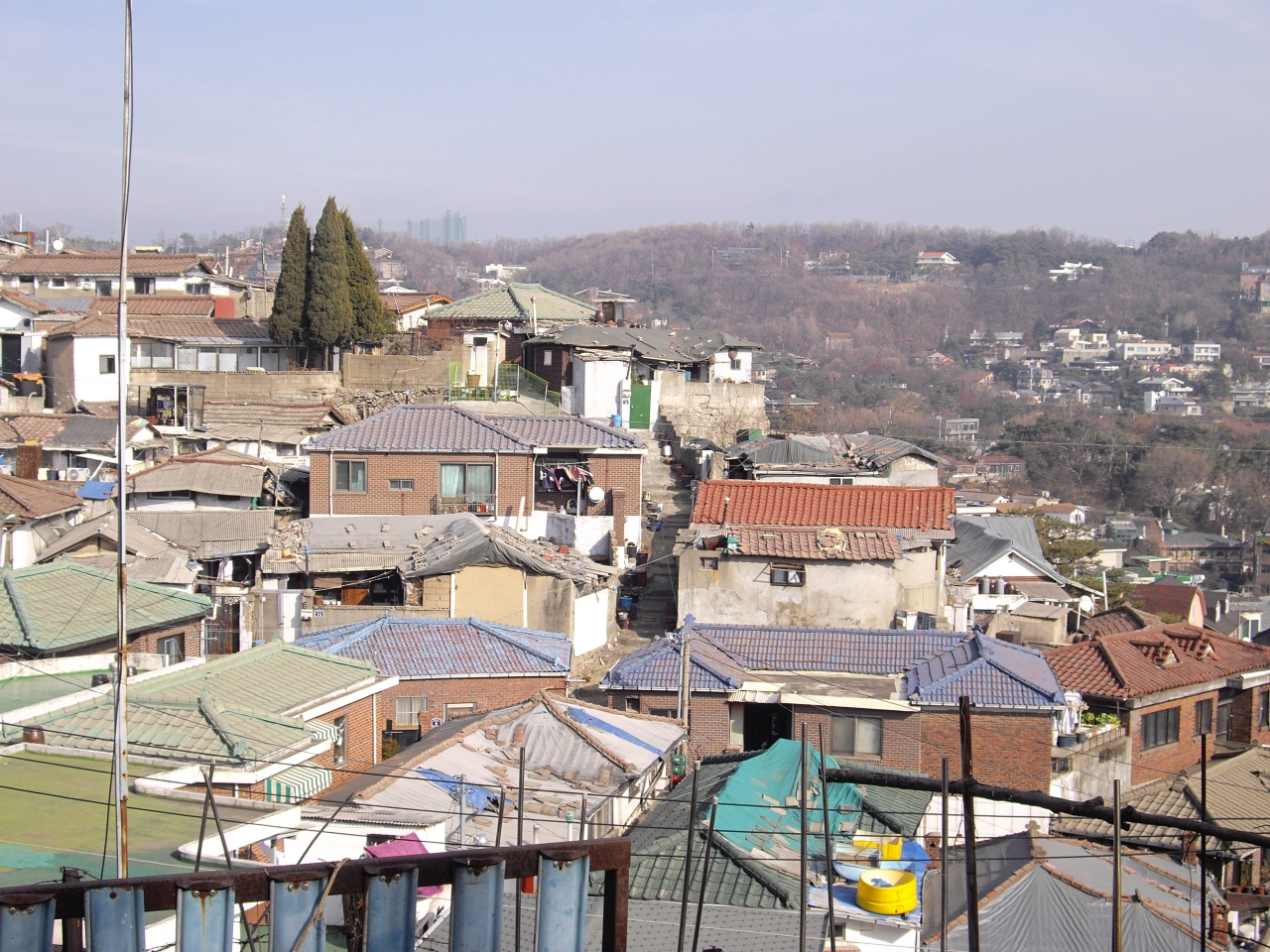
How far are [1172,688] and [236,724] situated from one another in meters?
12.8

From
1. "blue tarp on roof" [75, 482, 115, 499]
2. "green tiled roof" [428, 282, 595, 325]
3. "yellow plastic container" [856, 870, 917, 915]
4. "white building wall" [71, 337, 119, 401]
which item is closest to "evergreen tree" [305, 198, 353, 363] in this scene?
"green tiled roof" [428, 282, 595, 325]

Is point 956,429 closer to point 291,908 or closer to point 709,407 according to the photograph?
point 709,407

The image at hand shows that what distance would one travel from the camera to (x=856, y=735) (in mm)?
15227

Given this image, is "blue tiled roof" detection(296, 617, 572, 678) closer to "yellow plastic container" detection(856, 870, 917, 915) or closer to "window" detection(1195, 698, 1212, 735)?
"yellow plastic container" detection(856, 870, 917, 915)

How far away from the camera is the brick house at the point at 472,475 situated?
22203 millimetres

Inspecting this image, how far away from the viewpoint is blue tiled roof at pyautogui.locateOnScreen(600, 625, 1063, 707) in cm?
1514

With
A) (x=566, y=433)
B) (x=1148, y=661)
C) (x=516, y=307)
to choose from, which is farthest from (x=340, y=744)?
(x=516, y=307)

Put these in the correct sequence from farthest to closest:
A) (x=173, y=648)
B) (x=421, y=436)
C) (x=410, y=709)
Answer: (x=421, y=436) < (x=173, y=648) < (x=410, y=709)

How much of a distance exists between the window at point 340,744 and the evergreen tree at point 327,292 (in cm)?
1798

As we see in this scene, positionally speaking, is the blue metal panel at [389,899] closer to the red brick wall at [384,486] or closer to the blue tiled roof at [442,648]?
the blue tiled roof at [442,648]

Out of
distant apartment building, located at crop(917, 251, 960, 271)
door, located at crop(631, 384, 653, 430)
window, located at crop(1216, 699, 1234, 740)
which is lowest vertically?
window, located at crop(1216, 699, 1234, 740)

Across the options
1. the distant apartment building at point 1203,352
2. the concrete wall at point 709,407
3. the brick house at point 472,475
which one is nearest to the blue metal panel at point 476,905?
the brick house at point 472,475

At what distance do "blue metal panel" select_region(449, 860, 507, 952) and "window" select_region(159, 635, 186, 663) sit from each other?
11.3 metres

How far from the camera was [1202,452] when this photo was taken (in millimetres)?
67188
